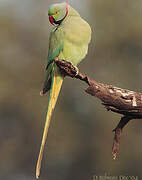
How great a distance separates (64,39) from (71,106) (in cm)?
592

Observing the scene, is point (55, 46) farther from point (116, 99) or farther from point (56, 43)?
point (116, 99)

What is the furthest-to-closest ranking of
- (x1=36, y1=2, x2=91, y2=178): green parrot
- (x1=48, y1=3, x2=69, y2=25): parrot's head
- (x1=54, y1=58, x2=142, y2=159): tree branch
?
(x1=48, y1=3, x2=69, y2=25): parrot's head → (x1=36, y1=2, x2=91, y2=178): green parrot → (x1=54, y1=58, x2=142, y2=159): tree branch

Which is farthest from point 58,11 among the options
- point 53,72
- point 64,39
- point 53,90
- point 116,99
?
point 116,99

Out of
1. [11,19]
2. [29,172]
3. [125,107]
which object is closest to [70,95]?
[29,172]

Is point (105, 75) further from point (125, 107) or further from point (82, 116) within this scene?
point (125, 107)

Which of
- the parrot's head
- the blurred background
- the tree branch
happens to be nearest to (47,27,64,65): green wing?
the parrot's head

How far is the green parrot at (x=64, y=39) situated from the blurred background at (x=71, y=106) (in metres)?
5.12

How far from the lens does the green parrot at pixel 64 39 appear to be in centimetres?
434

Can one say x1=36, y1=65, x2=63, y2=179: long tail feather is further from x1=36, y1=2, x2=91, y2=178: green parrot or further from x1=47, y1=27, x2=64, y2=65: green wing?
x1=47, y1=27, x2=64, y2=65: green wing

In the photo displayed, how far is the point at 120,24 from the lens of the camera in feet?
37.7

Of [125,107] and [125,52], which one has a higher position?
[125,52]

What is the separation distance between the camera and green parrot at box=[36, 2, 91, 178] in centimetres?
434

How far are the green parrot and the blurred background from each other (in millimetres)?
5119

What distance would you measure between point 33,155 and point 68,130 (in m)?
0.92
